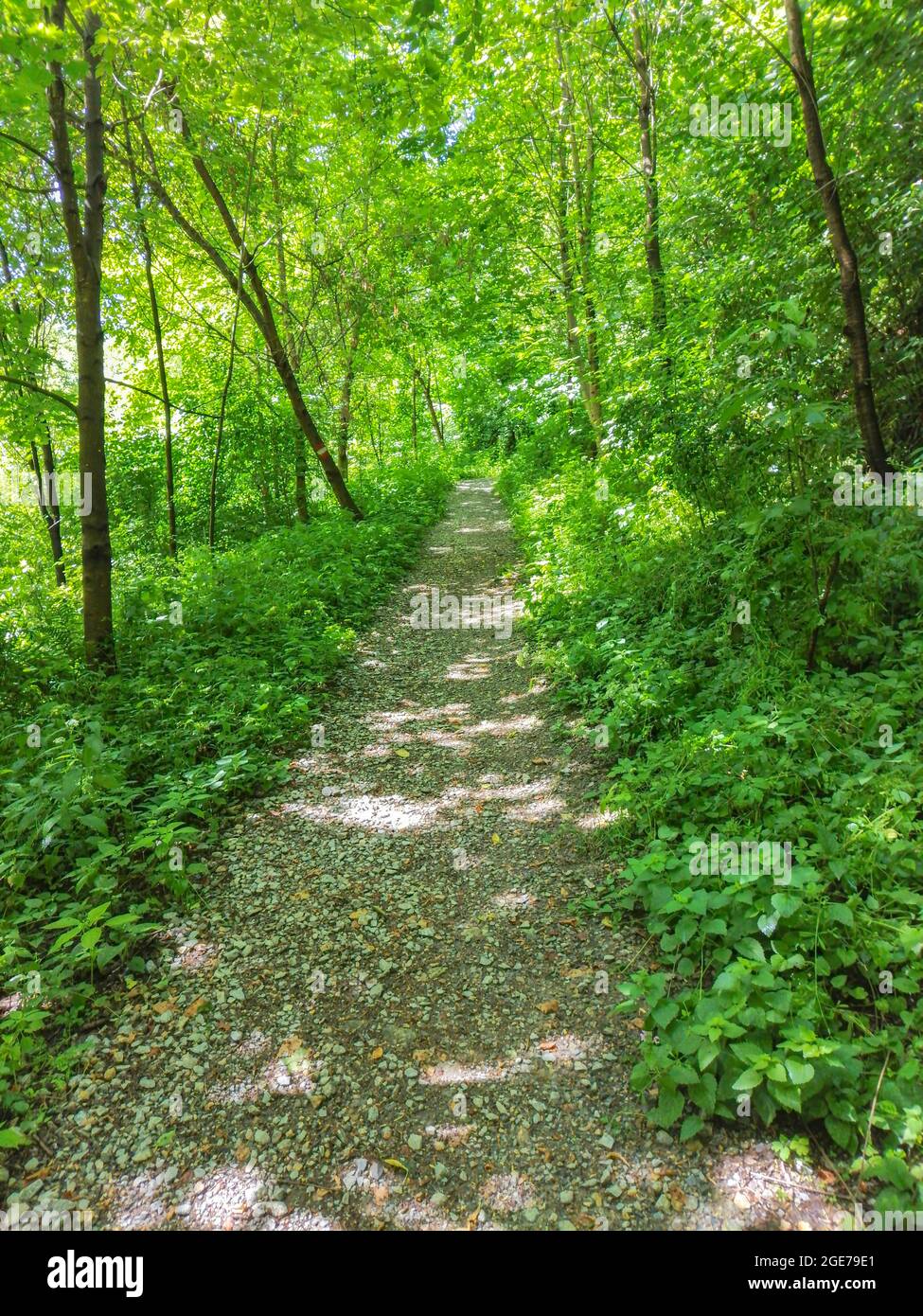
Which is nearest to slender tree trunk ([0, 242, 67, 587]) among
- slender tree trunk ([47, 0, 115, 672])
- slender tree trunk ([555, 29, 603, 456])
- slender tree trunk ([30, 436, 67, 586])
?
slender tree trunk ([30, 436, 67, 586])

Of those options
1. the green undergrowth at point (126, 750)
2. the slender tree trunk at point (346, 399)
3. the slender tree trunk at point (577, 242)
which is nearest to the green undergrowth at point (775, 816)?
the green undergrowth at point (126, 750)

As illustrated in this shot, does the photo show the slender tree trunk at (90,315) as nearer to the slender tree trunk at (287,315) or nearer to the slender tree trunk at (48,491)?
the slender tree trunk at (287,315)

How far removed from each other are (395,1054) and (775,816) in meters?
2.22

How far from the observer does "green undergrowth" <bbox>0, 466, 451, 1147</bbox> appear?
125 inches

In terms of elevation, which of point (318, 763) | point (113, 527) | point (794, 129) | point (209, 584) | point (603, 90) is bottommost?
point (318, 763)

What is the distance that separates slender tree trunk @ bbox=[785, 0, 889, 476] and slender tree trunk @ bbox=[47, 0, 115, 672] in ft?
16.7

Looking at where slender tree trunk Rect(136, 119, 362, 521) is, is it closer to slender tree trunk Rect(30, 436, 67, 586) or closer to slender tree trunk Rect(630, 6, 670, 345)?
slender tree trunk Rect(30, 436, 67, 586)

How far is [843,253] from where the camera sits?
4211 millimetres

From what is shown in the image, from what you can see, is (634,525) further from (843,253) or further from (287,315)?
(287,315)

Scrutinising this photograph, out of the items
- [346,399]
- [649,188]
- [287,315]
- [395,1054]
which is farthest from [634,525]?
[346,399]

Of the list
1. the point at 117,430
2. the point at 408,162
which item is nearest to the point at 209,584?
the point at 408,162

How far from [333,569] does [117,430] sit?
10.0 meters
